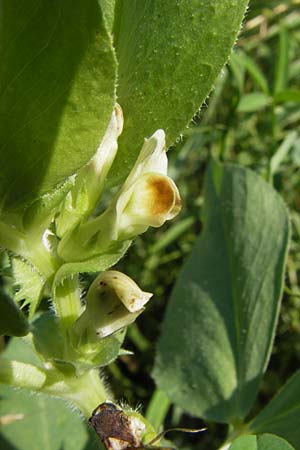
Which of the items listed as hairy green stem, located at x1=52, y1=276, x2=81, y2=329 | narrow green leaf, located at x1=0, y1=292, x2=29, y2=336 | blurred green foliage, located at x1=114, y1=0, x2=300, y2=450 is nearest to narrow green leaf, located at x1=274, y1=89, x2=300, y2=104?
blurred green foliage, located at x1=114, y1=0, x2=300, y2=450

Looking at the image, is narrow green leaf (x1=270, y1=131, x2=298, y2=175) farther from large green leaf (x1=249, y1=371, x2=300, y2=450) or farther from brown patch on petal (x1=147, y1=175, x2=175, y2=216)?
brown patch on petal (x1=147, y1=175, x2=175, y2=216)

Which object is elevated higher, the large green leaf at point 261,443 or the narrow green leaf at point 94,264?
the narrow green leaf at point 94,264

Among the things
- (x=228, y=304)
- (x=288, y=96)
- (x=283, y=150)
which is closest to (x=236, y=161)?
(x=283, y=150)

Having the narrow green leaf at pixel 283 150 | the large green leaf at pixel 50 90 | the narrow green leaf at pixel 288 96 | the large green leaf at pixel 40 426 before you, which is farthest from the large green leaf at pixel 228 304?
the large green leaf at pixel 50 90

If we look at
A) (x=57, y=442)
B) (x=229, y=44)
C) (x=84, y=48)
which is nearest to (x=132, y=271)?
(x=57, y=442)

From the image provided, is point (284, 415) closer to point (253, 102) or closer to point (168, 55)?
point (168, 55)

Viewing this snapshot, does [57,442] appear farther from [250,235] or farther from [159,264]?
[159,264]

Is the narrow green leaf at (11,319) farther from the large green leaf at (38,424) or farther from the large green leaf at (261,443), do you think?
the large green leaf at (38,424)
